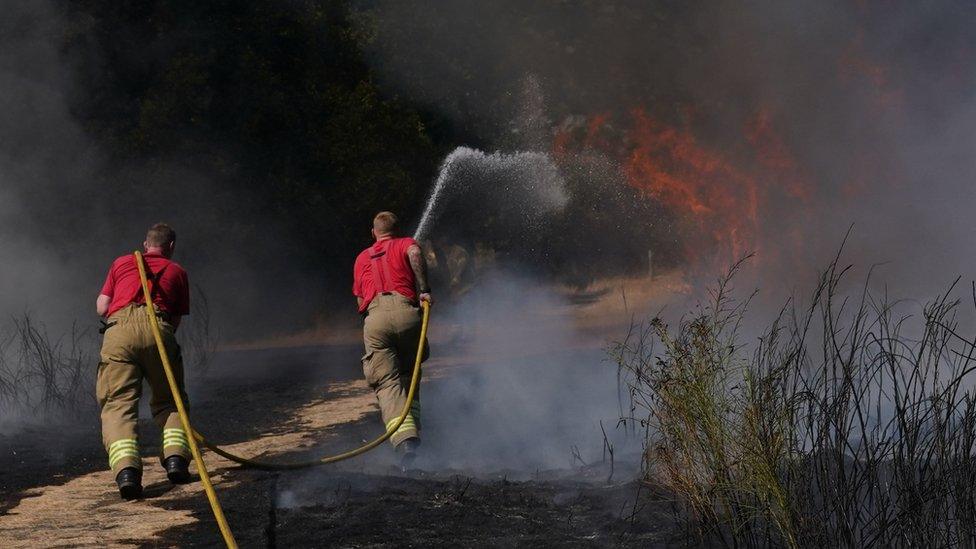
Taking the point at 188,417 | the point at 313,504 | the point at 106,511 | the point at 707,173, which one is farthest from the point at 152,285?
the point at 707,173

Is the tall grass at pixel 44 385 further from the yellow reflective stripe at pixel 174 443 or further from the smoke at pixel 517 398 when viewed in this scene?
the yellow reflective stripe at pixel 174 443

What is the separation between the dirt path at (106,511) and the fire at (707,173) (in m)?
16.4

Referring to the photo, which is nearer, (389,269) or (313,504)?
(313,504)

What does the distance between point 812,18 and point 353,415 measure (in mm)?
16665

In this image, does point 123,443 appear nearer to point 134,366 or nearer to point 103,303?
point 134,366

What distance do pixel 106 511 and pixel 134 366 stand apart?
3.10 feet

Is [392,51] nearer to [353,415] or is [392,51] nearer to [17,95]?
[17,95]

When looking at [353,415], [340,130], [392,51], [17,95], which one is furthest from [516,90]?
[353,415]

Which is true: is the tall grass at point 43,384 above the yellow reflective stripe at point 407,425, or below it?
above

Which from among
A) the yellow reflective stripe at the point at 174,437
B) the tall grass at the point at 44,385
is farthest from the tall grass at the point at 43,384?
the yellow reflective stripe at the point at 174,437

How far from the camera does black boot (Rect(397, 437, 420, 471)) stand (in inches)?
286

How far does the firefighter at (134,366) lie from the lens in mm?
6426

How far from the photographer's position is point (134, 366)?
6605mm

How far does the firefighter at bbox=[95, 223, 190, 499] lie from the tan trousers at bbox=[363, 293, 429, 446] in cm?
142
